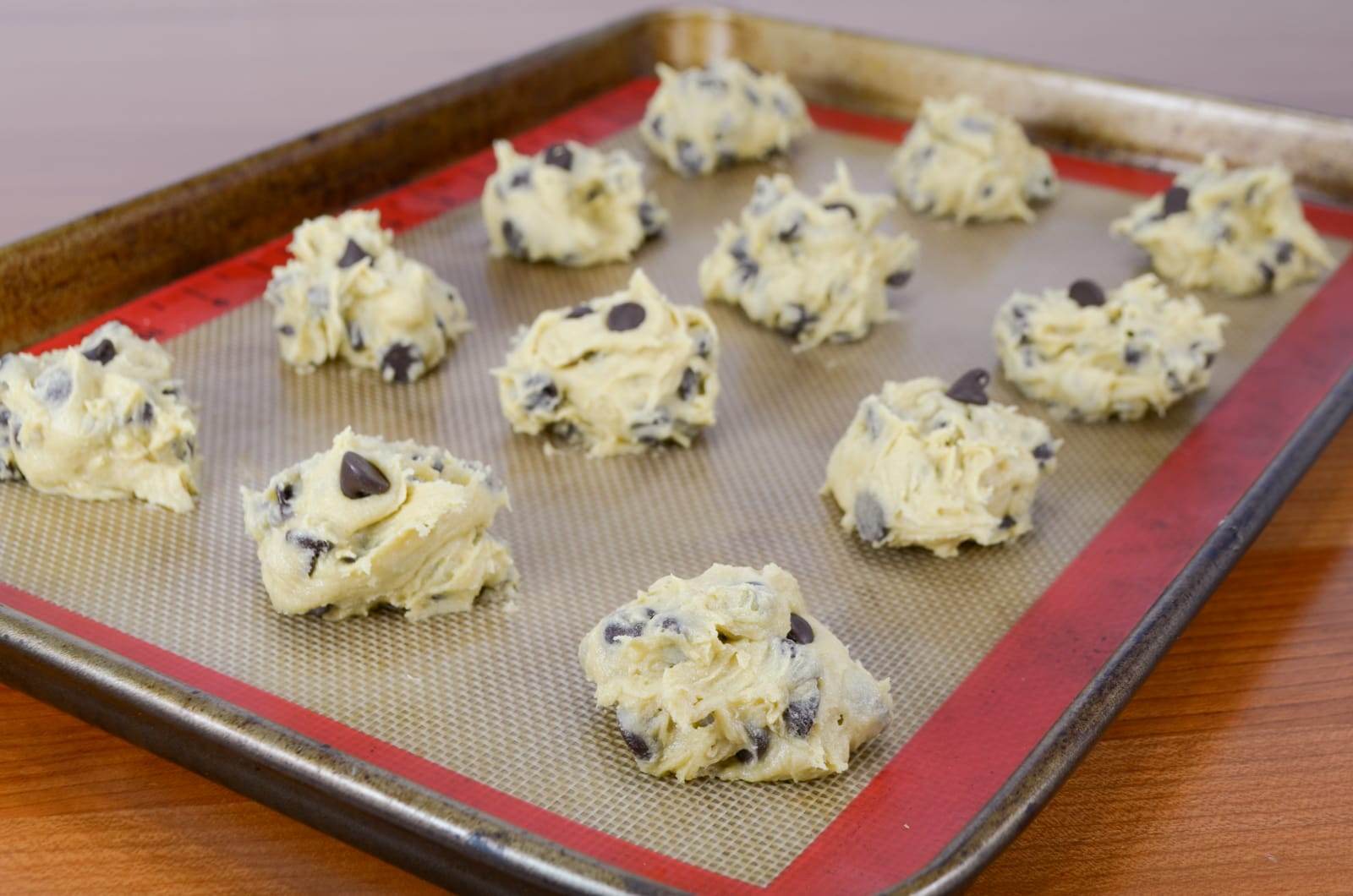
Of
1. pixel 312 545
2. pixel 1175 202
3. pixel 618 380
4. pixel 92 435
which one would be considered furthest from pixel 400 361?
pixel 1175 202

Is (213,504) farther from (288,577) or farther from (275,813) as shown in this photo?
(275,813)

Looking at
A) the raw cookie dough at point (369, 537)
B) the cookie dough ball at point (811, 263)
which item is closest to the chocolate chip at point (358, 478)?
the raw cookie dough at point (369, 537)

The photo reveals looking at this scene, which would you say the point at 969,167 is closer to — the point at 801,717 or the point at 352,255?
the point at 352,255

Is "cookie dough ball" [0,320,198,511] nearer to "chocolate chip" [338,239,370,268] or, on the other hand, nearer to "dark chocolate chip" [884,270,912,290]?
"chocolate chip" [338,239,370,268]

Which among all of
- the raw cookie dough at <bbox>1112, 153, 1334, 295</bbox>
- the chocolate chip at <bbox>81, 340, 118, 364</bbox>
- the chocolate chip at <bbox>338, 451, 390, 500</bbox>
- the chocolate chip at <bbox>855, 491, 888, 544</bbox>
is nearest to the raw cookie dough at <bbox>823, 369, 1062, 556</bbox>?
the chocolate chip at <bbox>855, 491, 888, 544</bbox>

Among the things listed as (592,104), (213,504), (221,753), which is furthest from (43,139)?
(221,753)

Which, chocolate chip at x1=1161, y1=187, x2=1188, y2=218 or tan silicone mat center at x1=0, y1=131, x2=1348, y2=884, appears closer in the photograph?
tan silicone mat center at x1=0, y1=131, x2=1348, y2=884

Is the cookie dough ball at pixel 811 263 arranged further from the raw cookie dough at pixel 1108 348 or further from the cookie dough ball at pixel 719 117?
the cookie dough ball at pixel 719 117
